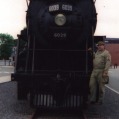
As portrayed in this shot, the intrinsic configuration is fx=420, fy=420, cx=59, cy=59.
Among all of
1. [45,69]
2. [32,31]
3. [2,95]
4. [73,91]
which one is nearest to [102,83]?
[73,91]

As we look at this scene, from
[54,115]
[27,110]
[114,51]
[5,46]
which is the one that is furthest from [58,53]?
[5,46]

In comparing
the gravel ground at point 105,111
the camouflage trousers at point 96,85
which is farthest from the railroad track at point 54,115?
the camouflage trousers at point 96,85

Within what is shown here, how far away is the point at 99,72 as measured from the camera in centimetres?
1089

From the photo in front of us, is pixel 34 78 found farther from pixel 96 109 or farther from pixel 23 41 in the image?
pixel 96 109

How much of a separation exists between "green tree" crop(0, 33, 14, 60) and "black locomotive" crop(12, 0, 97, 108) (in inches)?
4355

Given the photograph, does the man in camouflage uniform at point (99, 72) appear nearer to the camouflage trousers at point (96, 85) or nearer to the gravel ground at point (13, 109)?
the camouflage trousers at point (96, 85)

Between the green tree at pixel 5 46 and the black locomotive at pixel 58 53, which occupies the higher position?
the green tree at pixel 5 46

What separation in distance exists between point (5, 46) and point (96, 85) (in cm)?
12077

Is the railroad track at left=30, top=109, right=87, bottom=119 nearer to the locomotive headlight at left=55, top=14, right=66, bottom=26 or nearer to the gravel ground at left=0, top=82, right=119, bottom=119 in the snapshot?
the gravel ground at left=0, top=82, right=119, bottom=119

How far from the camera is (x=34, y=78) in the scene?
10.6m

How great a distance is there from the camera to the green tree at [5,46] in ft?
402

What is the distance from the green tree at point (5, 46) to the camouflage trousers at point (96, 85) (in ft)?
364

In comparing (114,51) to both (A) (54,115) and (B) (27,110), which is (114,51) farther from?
(A) (54,115)

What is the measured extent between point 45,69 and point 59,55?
0.55 m
